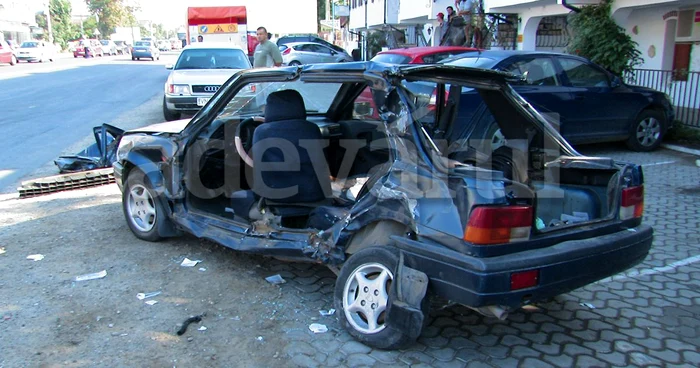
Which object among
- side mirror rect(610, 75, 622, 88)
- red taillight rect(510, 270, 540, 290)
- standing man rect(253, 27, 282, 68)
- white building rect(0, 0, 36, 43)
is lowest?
red taillight rect(510, 270, 540, 290)

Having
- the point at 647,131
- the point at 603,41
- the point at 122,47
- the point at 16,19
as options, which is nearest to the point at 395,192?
the point at 647,131

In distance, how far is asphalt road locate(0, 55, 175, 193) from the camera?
9.31m

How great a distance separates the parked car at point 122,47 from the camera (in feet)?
221

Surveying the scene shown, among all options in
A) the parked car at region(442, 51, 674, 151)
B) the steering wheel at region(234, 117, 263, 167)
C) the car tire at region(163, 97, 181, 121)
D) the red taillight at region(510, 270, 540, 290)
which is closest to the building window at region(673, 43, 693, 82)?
the parked car at region(442, 51, 674, 151)

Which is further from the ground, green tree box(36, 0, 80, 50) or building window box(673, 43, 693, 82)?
green tree box(36, 0, 80, 50)

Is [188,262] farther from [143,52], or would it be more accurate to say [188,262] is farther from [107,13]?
[107,13]

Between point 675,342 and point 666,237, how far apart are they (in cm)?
212

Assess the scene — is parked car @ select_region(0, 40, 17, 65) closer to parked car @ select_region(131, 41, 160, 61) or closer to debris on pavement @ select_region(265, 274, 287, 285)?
parked car @ select_region(131, 41, 160, 61)

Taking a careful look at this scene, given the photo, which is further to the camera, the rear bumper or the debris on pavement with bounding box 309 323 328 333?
the debris on pavement with bounding box 309 323 328 333

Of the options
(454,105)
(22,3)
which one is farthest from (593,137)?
(22,3)

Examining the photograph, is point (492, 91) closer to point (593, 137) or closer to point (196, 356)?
point (196, 356)

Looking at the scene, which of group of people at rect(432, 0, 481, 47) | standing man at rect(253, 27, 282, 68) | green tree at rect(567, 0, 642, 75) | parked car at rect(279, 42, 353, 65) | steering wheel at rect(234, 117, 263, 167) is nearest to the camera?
steering wheel at rect(234, 117, 263, 167)

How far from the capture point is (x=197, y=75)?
39.9 feet

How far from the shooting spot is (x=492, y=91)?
12.6 ft
